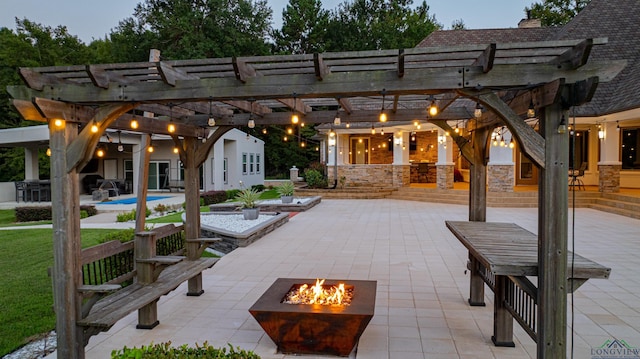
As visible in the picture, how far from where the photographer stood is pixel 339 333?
4047mm

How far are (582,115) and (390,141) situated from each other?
36.2 feet

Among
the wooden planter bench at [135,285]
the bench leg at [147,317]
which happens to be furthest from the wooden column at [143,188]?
the bench leg at [147,317]

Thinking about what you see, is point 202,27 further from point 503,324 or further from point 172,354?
point 172,354

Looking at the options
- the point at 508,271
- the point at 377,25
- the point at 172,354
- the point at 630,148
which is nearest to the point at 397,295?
the point at 508,271

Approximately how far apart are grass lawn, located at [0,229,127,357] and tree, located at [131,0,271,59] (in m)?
21.8

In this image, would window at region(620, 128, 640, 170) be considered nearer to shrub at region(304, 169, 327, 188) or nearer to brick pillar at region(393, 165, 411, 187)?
brick pillar at region(393, 165, 411, 187)

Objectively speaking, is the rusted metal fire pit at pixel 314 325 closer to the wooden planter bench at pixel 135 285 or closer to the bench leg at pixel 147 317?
the wooden planter bench at pixel 135 285

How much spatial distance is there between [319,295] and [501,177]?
48.3 ft

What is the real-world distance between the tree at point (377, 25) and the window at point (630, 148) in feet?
51.8

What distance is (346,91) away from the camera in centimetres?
378

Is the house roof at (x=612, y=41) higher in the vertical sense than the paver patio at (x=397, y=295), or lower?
higher

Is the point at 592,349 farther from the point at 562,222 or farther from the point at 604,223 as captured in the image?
the point at 604,223

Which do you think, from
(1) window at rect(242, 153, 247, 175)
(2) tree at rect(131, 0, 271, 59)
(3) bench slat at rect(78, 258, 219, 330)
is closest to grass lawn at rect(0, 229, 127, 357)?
(3) bench slat at rect(78, 258, 219, 330)

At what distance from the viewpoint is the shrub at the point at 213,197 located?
1887 centimetres
